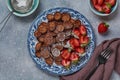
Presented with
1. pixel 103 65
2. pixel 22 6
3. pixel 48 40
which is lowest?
pixel 103 65

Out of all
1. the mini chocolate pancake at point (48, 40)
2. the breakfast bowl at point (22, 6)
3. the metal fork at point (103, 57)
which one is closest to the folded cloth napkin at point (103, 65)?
the metal fork at point (103, 57)

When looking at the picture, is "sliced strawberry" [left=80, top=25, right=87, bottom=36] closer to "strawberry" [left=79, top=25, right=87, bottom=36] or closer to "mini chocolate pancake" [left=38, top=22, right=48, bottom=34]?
"strawberry" [left=79, top=25, right=87, bottom=36]

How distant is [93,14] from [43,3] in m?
0.15

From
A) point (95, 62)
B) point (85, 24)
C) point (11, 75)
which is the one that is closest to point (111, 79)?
point (95, 62)

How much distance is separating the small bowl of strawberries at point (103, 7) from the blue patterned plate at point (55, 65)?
4 cm

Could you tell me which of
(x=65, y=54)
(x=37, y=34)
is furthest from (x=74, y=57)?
(x=37, y=34)

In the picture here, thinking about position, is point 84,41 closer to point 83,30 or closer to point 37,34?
point 83,30

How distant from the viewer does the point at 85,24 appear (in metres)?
1.34

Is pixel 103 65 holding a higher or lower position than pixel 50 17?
lower

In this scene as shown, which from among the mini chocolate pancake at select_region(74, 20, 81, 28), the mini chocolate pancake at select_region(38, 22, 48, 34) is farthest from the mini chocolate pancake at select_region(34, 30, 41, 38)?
the mini chocolate pancake at select_region(74, 20, 81, 28)

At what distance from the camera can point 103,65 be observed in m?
1.29

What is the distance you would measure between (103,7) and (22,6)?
0.24 meters

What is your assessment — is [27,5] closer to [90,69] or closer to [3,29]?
[3,29]

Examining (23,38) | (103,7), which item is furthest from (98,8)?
(23,38)
